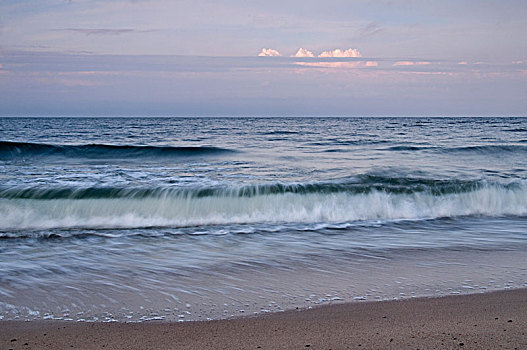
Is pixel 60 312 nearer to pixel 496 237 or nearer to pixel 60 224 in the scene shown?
pixel 60 224

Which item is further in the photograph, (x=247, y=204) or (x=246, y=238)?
(x=247, y=204)

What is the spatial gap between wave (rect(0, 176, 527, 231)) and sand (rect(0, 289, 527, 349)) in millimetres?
4191

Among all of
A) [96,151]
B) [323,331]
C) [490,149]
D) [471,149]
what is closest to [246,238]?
[323,331]

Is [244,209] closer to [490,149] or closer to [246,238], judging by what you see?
[246,238]

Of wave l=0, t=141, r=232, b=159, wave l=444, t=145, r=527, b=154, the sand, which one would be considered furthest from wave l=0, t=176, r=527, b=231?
wave l=444, t=145, r=527, b=154

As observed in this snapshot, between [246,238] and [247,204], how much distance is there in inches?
82.7

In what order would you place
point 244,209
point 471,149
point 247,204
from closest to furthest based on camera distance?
point 244,209 → point 247,204 → point 471,149

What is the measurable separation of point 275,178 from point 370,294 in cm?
671

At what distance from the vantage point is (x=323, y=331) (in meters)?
2.83

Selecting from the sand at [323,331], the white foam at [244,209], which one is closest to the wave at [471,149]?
the white foam at [244,209]

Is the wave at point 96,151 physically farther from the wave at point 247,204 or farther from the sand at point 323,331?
the sand at point 323,331

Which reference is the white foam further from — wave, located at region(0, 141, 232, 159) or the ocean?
wave, located at region(0, 141, 232, 159)

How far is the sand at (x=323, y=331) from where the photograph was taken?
2.63 meters

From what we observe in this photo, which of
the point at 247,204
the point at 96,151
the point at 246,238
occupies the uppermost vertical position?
the point at 96,151
